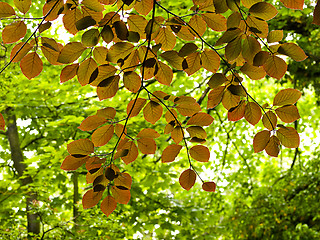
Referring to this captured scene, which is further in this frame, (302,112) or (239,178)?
(302,112)

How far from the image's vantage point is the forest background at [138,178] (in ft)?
9.87

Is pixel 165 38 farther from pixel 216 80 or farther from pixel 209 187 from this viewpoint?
pixel 209 187

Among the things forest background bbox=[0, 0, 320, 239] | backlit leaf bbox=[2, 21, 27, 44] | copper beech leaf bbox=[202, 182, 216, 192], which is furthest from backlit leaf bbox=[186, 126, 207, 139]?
forest background bbox=[0, 0, 320, 239]

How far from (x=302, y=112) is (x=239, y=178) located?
190 cm

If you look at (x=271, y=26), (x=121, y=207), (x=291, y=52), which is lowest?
(x=291, y=52)

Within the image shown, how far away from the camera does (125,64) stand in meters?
0.84

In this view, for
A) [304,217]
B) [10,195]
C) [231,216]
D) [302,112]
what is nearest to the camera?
[10,195]

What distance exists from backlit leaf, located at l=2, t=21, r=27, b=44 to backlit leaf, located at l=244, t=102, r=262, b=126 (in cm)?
64

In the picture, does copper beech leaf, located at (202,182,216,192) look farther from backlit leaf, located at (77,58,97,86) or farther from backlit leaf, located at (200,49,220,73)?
backlit leaf, located at (77,58,97,86)

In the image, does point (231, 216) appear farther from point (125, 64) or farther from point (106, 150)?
point (125, 64)

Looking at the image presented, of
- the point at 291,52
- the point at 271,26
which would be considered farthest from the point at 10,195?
the point at 271,26

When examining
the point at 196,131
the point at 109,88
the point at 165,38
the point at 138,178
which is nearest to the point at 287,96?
the point at 196,131

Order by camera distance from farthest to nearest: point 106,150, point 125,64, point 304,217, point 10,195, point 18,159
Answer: point 304,217
point 18,159
point 10,195
point 106,150
point 125,64

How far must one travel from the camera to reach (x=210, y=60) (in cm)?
87
